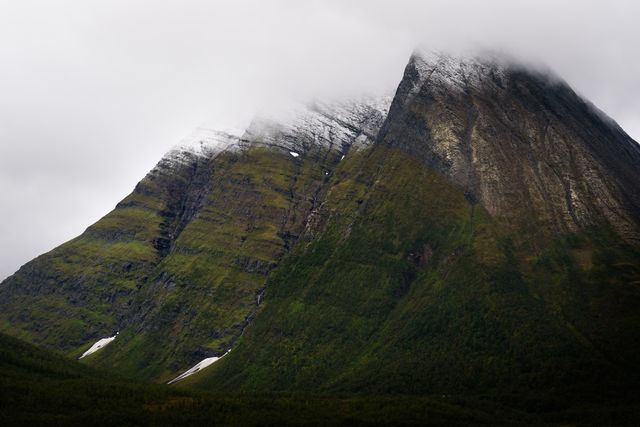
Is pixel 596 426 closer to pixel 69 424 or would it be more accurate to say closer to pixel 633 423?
pixel 633 423

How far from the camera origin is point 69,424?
199125 mm

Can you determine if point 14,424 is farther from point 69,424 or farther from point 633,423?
point 633,423

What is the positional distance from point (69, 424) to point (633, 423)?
15924cm

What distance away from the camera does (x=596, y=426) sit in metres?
200

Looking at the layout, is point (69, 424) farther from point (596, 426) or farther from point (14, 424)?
point (596, 426)

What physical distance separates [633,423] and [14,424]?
173718 mm

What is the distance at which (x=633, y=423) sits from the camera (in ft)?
652

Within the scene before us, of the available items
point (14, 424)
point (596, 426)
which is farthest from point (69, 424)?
point (596, 426)

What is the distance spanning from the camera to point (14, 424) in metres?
197

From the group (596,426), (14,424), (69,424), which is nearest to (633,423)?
(596,426)

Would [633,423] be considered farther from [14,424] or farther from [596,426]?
[14,424]
